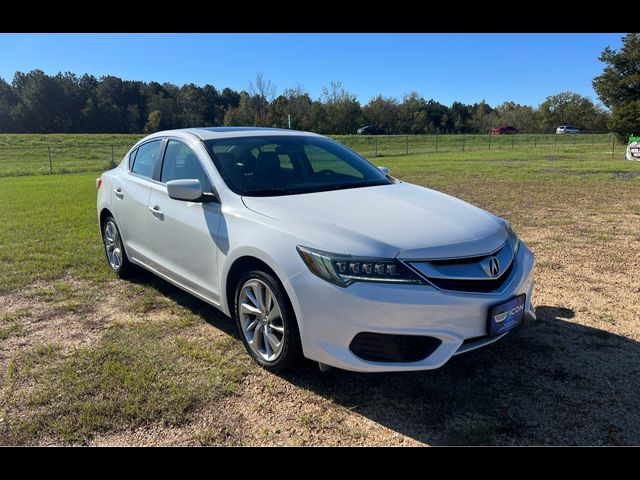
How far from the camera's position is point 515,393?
308 cm

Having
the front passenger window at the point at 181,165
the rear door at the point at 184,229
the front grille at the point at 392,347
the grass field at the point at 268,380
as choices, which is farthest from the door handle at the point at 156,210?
the front grille at the point at 392,347

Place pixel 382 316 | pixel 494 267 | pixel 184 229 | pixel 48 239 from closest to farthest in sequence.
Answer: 1. pixel 382 316
2. pixel 494 267
3. pixel 184 229
4. pixel 48 239

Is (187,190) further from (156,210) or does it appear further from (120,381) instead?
(120,381)

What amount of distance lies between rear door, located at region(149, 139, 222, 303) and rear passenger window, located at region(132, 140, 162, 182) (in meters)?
0.22

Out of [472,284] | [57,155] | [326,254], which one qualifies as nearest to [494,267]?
[472,284]

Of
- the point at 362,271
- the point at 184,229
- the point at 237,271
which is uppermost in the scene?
the point at 184,229

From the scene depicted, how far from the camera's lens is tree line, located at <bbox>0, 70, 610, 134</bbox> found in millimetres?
70062

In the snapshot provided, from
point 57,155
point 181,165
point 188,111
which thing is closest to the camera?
point 181,165

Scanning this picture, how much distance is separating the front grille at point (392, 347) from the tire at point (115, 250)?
340 centimetres

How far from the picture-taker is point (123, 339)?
13.1 ft

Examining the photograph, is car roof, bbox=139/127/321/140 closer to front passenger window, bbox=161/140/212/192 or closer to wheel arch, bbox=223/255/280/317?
front passenger window, bbox=161/140/212/192

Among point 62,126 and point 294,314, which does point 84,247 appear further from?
point 62,126

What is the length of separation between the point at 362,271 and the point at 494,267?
86 centimetres

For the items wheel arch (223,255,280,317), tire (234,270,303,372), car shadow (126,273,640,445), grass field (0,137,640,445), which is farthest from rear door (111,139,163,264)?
car shadow (126,273,640,445)
